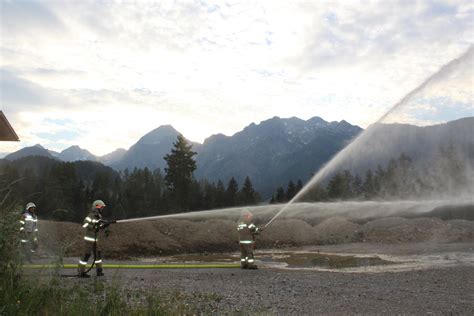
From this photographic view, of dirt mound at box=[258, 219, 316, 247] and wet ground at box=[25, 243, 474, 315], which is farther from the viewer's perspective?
dirt mound at box=[258, 219, 316, 247]

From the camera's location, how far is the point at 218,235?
109 feet

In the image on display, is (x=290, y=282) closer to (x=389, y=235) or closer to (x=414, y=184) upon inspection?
(x=389, y=235)

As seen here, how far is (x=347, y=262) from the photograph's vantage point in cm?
2205

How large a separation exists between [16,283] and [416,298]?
10442mm

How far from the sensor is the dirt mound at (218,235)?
26.9 m

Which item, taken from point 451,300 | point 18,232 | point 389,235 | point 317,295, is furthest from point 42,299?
point 389,235

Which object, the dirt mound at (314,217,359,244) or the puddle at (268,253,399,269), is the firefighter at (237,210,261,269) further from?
the dirt mound at (314,217,359,244)

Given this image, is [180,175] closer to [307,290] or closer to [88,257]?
[88,257]

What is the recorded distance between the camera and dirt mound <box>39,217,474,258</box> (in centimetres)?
2688

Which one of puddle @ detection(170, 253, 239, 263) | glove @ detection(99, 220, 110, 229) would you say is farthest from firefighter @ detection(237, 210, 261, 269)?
glove @ detection(99, 220, 110, 229)

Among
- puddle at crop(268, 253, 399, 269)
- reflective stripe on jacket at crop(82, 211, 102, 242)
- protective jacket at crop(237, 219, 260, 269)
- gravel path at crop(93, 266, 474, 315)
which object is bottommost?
puddle at crop(268, 253, 399, 269)

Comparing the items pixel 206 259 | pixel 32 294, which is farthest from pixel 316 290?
pixel 206 259

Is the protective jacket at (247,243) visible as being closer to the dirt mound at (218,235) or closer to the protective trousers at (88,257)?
the protective trousers at (88,257)

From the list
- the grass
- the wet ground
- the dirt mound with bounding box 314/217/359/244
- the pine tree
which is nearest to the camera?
the grass
